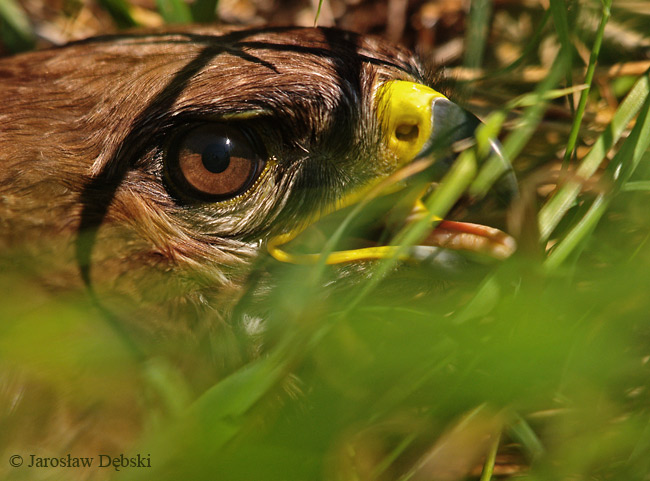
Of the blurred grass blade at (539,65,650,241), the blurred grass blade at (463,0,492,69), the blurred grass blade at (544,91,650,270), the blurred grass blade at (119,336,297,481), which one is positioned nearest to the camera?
the blurred grass blade at (119,336,297,481)

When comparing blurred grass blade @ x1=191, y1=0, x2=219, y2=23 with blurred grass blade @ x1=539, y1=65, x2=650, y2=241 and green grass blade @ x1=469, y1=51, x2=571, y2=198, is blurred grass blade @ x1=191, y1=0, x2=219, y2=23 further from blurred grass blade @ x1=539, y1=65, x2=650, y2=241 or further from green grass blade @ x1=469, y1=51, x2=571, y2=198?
blurred grass blade @ x1=539, y1=65, x2=650, y2=241

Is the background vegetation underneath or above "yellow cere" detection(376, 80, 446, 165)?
underneath

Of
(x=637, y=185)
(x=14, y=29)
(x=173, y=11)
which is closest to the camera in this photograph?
(x=637, y=185)

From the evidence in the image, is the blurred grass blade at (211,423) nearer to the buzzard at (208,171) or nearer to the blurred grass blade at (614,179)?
the buzzard at (208,171)

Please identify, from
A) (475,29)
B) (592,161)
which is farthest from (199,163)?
(475,29)

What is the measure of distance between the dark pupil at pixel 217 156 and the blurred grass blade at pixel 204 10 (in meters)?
1.32

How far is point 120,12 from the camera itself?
3037mm

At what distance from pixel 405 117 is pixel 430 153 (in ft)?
0.45

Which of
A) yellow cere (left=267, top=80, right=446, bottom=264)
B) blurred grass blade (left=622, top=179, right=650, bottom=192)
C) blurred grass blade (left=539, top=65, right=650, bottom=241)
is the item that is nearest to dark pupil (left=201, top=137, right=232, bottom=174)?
yellow cere (left=267, top=80, right=446, bottom=264)

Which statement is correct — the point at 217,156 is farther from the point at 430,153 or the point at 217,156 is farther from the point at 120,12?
the point at 120,12

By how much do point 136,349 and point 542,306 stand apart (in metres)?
0.96

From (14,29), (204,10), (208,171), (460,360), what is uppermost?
(204,10)

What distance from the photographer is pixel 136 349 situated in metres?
1.65

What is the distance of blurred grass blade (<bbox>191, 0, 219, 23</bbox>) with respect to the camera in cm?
286
